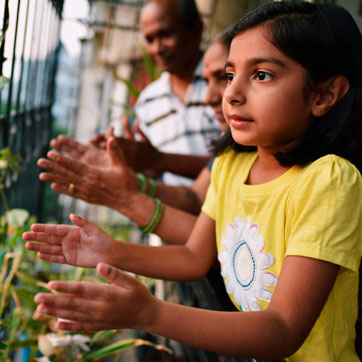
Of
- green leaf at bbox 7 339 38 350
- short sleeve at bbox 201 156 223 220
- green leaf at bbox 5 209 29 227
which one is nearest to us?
short sleeve at bbox 201 156 223 220

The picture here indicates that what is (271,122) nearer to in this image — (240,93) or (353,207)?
(240,93)

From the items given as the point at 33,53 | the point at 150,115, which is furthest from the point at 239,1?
the point at 33,53

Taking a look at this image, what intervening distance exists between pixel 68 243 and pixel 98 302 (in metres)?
0.30

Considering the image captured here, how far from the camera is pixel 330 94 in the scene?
0.95 meters

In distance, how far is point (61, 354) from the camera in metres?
1.43

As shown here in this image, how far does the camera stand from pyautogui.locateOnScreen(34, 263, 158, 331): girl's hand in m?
0.72

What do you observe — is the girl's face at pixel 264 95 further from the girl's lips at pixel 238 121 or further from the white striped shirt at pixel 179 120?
the white striped shirt at pixel 179 120

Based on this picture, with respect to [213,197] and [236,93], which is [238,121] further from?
[213,197]

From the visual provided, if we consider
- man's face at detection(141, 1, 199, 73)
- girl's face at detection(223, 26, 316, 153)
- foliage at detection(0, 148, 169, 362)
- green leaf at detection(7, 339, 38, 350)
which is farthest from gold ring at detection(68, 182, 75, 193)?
man's face at detection(141, 1, 199, 73)

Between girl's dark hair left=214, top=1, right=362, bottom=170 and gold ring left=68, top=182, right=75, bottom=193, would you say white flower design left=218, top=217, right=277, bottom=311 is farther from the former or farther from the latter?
gold ring left=68, top=182, right=75, bottom=193

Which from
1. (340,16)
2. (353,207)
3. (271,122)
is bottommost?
(353,207)

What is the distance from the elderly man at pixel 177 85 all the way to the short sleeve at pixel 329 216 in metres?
1.64

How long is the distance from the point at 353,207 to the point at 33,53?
1.81 metres

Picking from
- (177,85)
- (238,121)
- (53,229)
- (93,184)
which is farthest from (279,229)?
(177,85)
